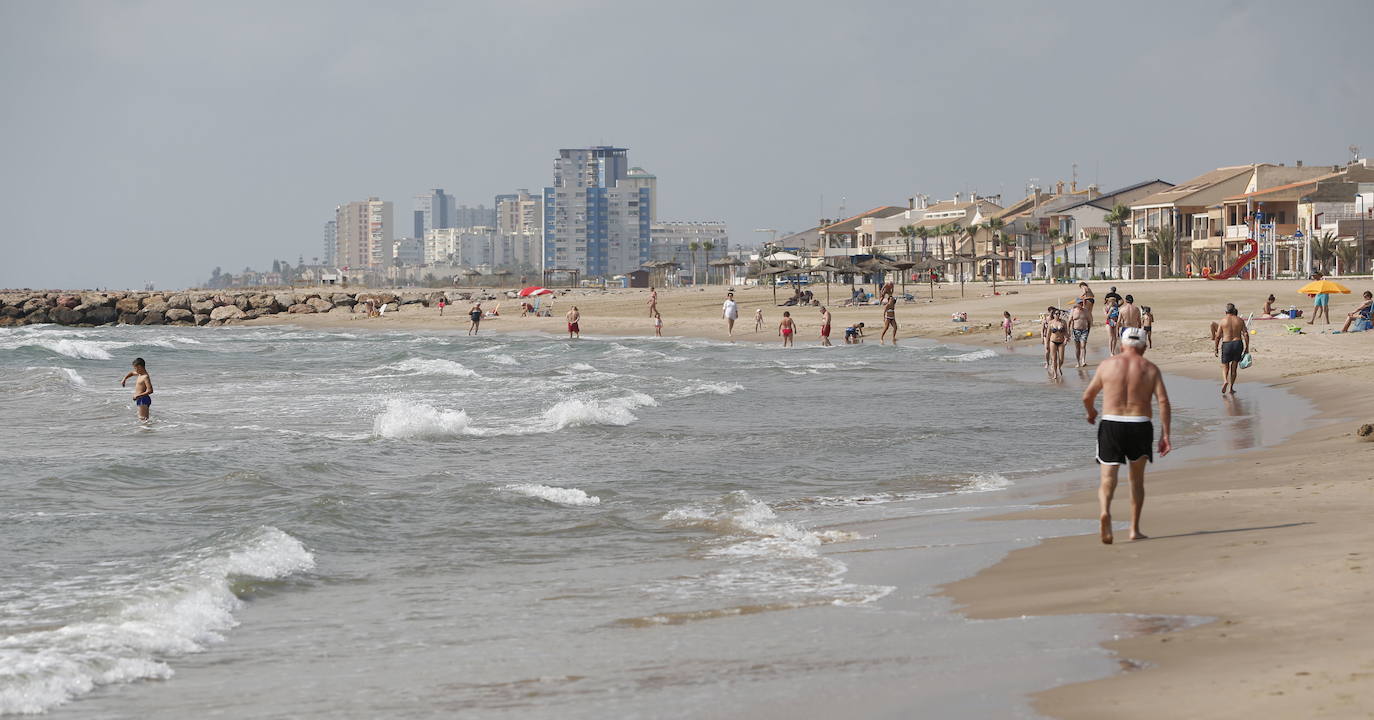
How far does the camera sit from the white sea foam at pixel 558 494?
38.1 feet

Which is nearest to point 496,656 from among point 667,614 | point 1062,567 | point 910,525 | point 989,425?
point 667,614

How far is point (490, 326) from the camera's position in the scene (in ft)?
186

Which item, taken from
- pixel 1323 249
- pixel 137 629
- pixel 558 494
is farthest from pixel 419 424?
pixel 1323 249

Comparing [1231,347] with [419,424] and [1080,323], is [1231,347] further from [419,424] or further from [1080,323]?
[419,424]

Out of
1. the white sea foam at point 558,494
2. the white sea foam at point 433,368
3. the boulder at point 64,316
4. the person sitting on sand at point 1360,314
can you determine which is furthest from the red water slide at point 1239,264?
the boulder at point 64,316

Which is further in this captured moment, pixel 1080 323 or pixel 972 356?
pixel 972 356

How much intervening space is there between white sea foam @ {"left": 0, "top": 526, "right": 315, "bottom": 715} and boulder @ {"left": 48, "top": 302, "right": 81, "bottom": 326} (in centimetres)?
7339

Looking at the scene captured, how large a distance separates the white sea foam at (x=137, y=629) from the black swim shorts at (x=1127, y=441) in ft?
17.6

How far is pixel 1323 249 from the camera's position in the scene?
59.1m

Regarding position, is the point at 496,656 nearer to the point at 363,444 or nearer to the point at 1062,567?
the point at 1062,567

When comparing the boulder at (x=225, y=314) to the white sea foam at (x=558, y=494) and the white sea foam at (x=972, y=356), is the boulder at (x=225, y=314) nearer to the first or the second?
the white sea foam at (x=972, y=356)

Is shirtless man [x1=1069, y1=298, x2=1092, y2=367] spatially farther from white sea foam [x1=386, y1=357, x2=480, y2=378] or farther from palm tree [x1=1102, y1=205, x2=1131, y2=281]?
palm tree [x1=1102, y1=205, x2=1131, y2=281]

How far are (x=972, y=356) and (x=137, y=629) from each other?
26432 millimetres

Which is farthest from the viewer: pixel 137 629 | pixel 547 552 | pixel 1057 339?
pixel 1057 339
